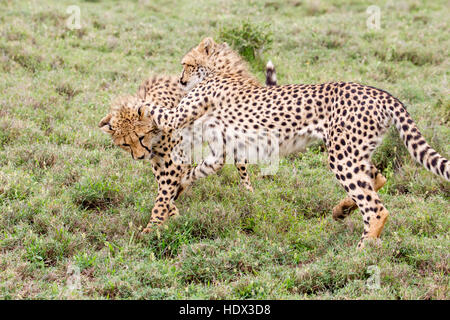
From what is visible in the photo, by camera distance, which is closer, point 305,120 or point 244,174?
point 305,120

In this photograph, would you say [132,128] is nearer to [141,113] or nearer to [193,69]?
[141,113]

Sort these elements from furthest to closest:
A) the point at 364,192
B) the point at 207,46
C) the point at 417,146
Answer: the point at 207,46 < the point at 364,192 < the point at 417,146

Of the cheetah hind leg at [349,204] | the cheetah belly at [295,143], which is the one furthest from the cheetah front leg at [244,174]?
the cheetah hind leg at [349,204]

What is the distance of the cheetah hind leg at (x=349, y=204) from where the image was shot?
4.82 metres

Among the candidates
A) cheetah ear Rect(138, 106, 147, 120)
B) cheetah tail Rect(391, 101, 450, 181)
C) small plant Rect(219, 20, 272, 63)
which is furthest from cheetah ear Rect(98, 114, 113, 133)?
small plant Rect(219, 20, 272, 63)

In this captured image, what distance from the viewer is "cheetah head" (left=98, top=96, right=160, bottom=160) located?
4910 millimetres

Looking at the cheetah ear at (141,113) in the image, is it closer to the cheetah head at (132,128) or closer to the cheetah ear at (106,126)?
the cheetah head at (132,128)

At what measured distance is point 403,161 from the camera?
6.05 meters

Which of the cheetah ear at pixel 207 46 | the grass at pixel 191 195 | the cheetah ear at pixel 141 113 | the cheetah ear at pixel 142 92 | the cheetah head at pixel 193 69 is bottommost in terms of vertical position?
the grass at pixel 191 195

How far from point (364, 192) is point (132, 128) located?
6.81ft

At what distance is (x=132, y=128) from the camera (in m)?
4.91

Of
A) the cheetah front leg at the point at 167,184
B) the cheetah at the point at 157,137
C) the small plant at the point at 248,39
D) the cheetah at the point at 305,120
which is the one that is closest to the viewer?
the cheetah at the point at 305,120

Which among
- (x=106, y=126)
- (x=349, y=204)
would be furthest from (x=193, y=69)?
(x=349, y=204)
